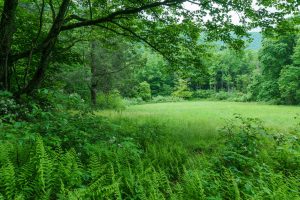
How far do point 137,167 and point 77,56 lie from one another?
22.5 feet

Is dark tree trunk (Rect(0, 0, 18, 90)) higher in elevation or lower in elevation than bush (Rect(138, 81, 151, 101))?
higher

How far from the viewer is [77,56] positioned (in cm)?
960

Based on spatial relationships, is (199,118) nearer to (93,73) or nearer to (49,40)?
(49,40)

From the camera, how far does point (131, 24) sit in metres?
8.75

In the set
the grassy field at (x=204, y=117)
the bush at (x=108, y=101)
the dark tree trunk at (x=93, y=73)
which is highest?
the dark tree trunk at (x=93, y=73)

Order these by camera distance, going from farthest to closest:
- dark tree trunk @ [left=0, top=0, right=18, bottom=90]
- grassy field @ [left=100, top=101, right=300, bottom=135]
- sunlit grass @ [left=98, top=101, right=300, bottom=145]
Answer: grassy field @ [left=100, top=101, right=300, bottom=135] → sunlit grass @ [left=98, top=101, right=300, bottom=145] → dark tree trunk @ [left=0, top=0, right=18, bottom=90]

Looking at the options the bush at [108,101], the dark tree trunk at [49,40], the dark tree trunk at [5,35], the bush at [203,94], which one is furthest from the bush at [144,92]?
the dark tree trunk at [5,35]

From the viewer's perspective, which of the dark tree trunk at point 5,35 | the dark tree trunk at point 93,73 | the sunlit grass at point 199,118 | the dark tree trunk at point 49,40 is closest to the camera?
the dark tree trunk at point 5,35

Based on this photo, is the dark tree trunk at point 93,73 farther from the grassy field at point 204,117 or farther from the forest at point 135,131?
Answer: the forest at point 135,131

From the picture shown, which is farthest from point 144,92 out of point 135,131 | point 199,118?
point 135,131

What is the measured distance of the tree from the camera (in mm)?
6392

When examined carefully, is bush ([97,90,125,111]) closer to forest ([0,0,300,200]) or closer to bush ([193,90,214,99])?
forest ([0,0,300,200])

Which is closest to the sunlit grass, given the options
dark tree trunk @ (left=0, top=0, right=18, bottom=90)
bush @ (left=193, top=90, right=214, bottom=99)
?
dark tree trunk @ (left=0, top=0, right=18, bottom=90)

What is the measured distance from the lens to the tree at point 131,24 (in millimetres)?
6392
